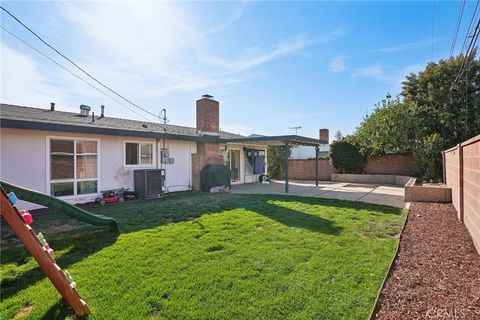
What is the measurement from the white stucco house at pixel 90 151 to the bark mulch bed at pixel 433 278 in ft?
24.9

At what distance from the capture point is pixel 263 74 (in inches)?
491

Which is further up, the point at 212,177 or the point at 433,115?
the point at 433,115

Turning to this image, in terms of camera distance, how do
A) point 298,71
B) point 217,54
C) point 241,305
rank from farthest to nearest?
point 298,71 → point 217,54 → point 241,305

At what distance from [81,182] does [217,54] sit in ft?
22.7

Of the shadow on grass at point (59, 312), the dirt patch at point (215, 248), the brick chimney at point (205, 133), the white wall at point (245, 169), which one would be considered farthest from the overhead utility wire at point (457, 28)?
the white wall at point (245, 169)

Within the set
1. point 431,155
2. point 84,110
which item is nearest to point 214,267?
point 84,110

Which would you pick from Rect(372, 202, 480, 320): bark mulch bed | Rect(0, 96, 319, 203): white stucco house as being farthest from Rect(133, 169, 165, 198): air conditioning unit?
Rect(372, 202, 480, 320): bark mulch bed

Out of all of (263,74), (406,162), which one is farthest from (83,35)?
(406,162)

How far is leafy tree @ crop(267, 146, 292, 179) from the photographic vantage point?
2009 cm

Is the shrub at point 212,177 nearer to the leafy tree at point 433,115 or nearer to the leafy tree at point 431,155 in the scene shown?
the leafy tree at point 433,115

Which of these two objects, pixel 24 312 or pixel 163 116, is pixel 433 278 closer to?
pixel 24 312

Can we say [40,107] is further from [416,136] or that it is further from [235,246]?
[416,136]

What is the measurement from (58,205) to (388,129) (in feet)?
51.3

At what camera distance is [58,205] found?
508 centimetres
